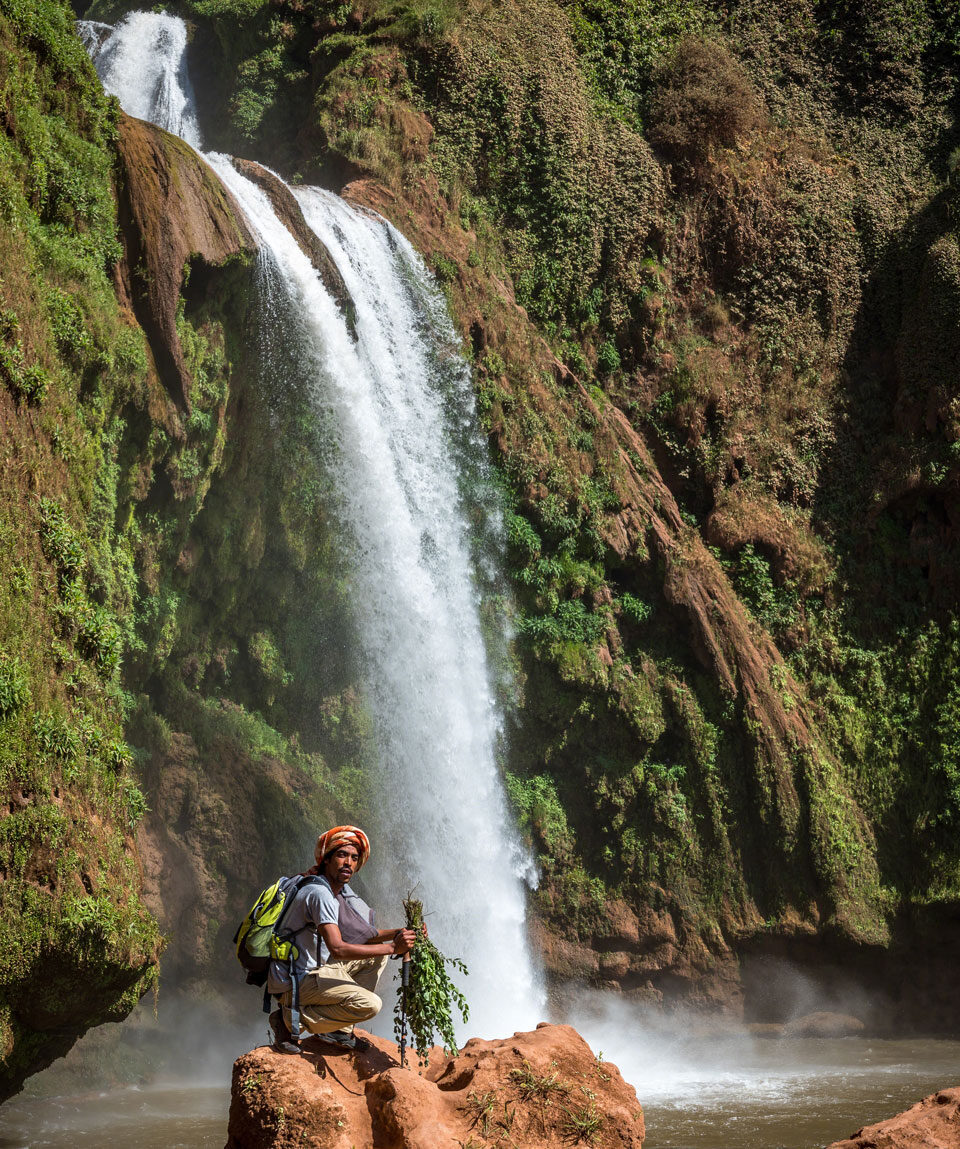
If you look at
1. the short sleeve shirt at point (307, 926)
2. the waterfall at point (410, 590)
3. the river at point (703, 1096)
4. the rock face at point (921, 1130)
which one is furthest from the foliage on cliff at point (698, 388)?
the short sleeve shirt at point (307, 926)

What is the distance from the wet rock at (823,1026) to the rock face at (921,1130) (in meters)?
11.9

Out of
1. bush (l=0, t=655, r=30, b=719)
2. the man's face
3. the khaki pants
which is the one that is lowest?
the khaki pants

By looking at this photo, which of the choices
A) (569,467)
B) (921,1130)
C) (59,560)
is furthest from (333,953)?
(569,467)

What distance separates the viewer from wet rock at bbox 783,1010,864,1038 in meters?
16.4

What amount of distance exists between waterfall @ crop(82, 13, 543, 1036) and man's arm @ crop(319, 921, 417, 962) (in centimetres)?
958

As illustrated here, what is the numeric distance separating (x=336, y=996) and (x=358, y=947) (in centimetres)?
32

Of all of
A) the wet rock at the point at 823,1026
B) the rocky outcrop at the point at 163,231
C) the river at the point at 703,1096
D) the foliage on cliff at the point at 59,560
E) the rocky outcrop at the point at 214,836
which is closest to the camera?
the foliage on cliff at the point at 59,560

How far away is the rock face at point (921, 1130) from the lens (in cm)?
520

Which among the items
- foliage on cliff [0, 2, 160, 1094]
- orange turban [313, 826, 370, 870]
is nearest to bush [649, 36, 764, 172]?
foliage on cliff [0, 2, 160, 1094]

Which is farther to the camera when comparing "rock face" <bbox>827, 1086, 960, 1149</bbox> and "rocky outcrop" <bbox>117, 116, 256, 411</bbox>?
"rocky outcrop" <bbox>117, 116, 256, 411</bbox>

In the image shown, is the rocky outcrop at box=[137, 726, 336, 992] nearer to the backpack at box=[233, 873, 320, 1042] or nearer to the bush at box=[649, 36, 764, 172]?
the backpack at box=[233, 873, 320, 1042]

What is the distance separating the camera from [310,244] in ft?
51.0

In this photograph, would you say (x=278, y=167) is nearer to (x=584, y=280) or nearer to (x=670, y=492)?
(x=584, y=280)

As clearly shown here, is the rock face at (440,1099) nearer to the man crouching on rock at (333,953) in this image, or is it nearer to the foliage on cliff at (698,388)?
the man crouching on rock at (333,953)
